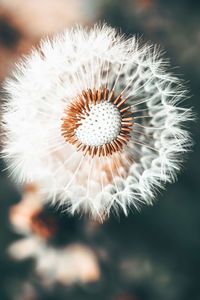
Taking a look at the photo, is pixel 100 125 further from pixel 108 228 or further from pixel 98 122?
pixel 108 228

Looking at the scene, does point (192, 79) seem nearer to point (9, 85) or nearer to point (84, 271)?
point (9, 85)

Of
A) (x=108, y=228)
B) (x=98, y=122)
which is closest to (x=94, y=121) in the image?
(x=98, y=122)

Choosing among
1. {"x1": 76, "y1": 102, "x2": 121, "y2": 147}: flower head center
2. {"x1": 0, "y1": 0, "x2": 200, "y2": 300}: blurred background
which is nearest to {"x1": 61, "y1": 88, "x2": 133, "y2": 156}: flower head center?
{"x1": 76, "y1": 102, "x2": 121, "y2": 147}: flower head center

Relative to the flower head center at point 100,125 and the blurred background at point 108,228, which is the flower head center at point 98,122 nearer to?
the flower head center at point 100,125

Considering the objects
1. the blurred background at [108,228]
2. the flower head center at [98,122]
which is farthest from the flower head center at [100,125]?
the blurred background at [108,228]

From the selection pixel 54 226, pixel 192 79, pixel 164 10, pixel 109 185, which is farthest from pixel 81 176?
pixel 164 10
